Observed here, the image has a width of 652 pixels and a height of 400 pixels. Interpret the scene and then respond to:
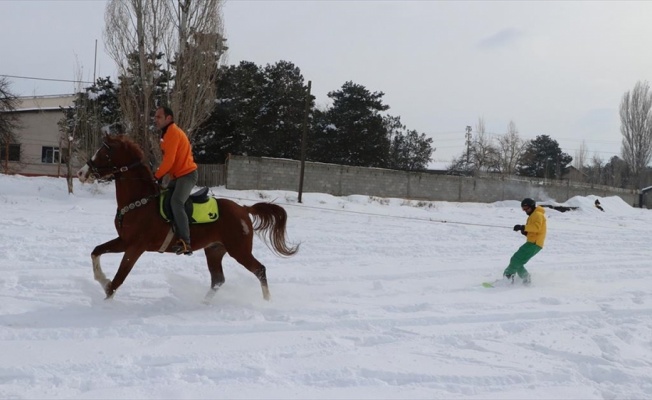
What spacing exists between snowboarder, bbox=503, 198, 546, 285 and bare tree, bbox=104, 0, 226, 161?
703 inches

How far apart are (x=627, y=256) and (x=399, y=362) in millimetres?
11694

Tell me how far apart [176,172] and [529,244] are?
629 centimetres

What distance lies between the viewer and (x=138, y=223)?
22.0 feet

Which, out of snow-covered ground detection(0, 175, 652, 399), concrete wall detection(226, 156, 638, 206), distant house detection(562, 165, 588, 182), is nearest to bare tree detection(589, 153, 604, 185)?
distant house detection(562, 165, 588, 182)

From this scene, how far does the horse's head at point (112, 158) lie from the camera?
671 cm

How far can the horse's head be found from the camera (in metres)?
6.71

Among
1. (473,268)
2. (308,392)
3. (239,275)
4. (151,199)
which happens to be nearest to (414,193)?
(473,268)

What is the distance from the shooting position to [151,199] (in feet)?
22.5

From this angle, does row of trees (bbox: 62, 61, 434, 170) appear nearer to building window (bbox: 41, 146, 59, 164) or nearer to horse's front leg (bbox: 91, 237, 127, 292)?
building window (bbox: 41, 146, 59, 164)

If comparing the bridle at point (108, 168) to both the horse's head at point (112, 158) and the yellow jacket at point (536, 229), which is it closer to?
the horse's head at point (112, 158)

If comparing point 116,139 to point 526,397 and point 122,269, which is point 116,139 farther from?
point 526,397

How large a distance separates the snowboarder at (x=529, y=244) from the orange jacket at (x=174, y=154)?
5.82 meters

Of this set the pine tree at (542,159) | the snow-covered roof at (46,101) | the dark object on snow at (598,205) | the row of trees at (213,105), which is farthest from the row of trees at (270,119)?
the pine tree at (542,159)

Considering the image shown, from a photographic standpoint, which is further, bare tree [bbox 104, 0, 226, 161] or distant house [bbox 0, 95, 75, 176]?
distant house [bbox 0, 95, 75, 176]
